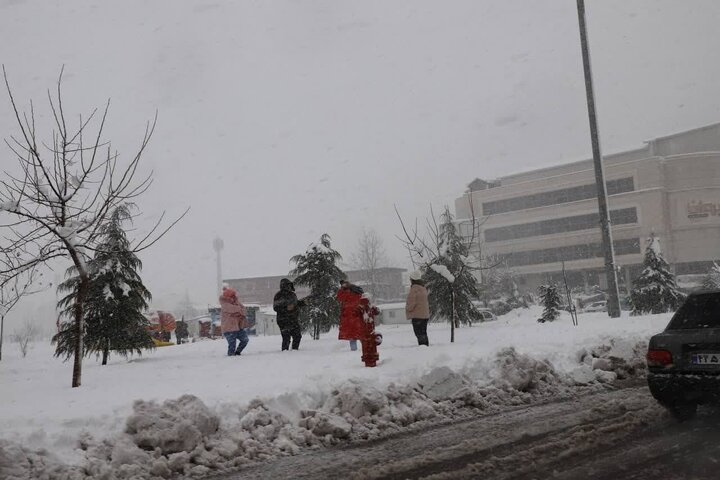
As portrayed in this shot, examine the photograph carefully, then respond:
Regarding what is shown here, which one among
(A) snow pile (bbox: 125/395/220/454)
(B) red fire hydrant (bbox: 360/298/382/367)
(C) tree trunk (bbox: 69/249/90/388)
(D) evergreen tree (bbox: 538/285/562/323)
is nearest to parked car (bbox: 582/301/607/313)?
(D) evergreen tree (bbox: 538/285/562/323)

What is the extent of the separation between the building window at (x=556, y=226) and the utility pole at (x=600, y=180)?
4797cm

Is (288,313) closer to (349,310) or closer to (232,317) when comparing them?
(232,317)

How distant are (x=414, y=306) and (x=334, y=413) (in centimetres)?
527

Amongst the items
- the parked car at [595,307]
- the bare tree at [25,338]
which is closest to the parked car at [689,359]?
the bare tree at [25,338]

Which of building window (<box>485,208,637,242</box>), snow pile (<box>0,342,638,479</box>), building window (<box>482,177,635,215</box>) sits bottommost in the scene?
snow pile (<box>0,342,638,479</box>)

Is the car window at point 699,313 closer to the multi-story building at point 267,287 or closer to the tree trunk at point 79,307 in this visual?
the tree trunk at point 79,307

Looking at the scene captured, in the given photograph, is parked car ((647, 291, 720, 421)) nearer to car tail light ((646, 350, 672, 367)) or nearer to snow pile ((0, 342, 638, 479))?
car tail light ((646, 350, 672, 367))

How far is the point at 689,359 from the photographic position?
5.66 metres

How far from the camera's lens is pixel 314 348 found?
44.1 ft

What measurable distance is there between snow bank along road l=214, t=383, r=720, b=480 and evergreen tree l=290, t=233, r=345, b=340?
12.6m

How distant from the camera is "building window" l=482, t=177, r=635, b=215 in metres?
61.2

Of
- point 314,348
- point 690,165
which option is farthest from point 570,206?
point 314,348

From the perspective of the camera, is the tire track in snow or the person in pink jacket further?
the person in pink jacket

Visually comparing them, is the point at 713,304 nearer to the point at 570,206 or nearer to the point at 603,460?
the point at 603,460
